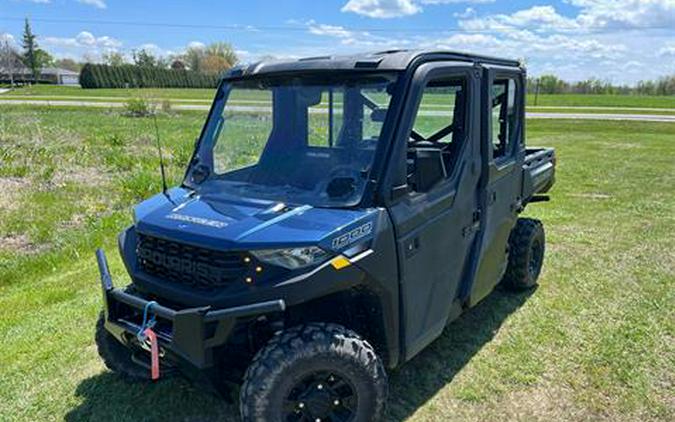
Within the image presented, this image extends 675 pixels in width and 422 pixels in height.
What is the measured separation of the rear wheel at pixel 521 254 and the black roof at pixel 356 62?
1.97 m

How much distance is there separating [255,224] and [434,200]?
1167mm

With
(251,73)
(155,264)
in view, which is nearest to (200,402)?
(155,264)

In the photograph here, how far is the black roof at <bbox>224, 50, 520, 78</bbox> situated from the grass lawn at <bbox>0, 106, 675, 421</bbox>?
6.75 ft

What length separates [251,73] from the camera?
3.89 m

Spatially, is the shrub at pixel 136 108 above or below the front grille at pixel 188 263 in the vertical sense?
above

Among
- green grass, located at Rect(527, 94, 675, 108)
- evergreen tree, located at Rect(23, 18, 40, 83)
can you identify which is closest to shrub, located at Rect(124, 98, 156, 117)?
green grass, located at Rect(527, 94, 675, 108)

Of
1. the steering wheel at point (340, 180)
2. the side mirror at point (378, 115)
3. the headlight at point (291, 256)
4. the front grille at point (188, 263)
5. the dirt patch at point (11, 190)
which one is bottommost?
the dirt patch at point (11, 190)

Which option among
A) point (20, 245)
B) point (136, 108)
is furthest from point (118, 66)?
point (20, 245)

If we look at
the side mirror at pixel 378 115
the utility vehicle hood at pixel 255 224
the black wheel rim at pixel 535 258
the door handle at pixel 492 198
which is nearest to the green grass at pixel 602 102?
the black wheel rim at pixel 535 258

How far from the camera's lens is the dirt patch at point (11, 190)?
8.26 metres

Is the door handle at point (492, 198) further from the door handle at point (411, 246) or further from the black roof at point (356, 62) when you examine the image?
the door handle at point (411, 246)

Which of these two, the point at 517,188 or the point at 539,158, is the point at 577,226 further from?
the point at 517,188

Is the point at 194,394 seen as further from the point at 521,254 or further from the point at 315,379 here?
the point at 521,254

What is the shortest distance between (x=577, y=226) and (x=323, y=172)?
559 cm
